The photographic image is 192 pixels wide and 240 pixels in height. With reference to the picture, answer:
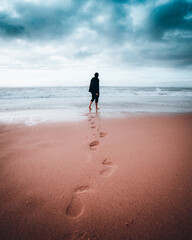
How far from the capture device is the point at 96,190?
4.55 feet

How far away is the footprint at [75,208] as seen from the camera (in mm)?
1147

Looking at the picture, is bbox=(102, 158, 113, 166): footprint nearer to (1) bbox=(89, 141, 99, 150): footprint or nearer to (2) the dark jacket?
(1) bbox=(89, 141, 99, 150): footprint

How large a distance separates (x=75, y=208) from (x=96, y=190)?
0.29 m

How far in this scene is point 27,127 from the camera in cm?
356

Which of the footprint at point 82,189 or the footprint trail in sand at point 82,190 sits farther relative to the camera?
the footprint at point 82,189

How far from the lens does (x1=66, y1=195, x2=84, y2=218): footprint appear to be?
115 centimetres

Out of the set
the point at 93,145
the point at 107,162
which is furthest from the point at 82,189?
the point at 93,145

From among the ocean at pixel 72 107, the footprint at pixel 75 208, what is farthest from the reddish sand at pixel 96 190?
the ocean at pixel 72 107

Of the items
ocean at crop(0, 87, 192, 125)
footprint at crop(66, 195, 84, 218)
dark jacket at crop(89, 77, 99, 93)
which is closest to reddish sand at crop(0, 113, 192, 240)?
footprint at crop(66, 195, 84, 218)

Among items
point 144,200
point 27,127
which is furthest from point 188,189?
point 27,127

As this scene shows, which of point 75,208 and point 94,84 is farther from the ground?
point 94,84

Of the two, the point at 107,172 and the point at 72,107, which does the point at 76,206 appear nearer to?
the point at 107,172

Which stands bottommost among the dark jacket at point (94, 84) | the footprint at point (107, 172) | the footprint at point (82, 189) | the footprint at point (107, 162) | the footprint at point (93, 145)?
the footprint at point (82, 189)

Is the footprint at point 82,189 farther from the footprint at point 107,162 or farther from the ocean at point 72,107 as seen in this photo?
the ocean at point 72,107
